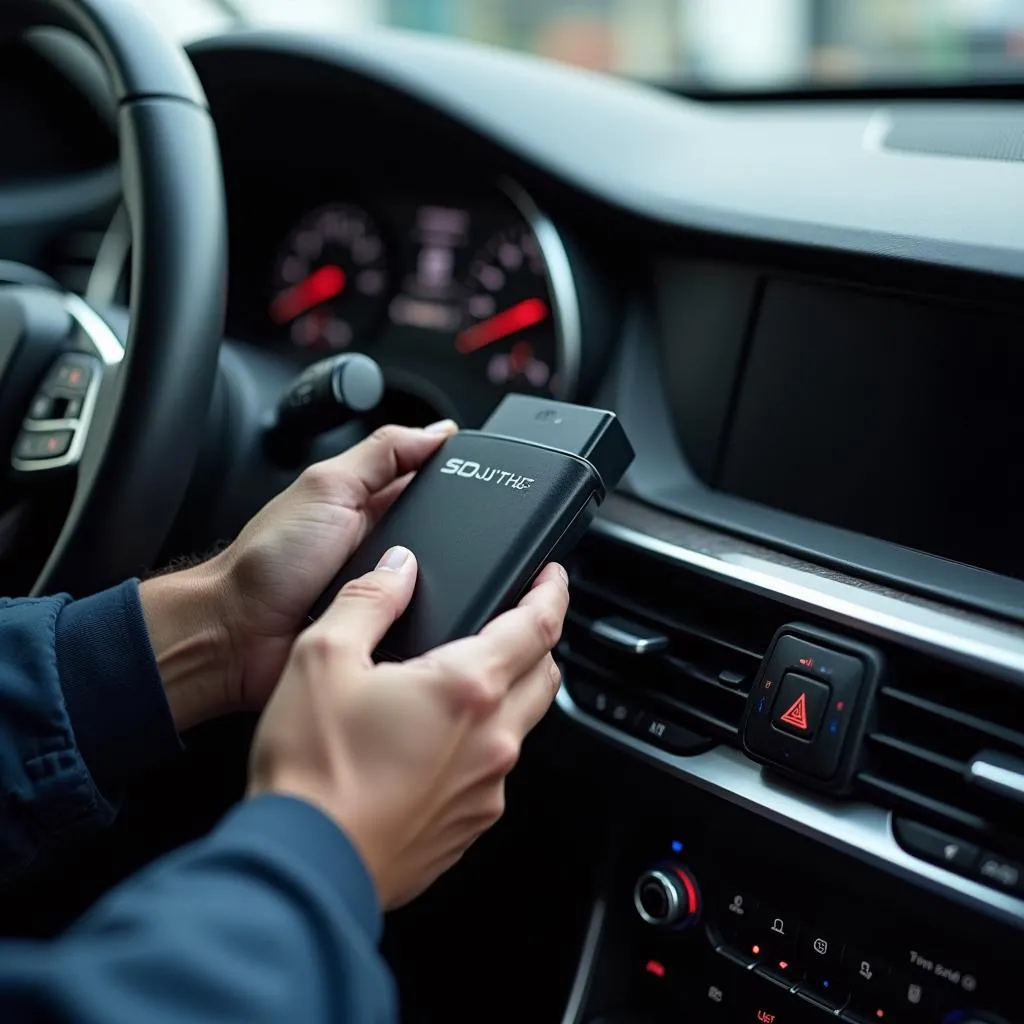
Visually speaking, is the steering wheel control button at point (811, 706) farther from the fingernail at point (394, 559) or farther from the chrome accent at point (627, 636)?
the fingernail at point (394, 559)

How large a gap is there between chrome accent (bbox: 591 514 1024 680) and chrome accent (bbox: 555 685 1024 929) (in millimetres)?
116

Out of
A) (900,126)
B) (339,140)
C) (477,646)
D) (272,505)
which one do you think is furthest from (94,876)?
(900,126)

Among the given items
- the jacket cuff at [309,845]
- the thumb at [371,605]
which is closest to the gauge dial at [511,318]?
the thumb at [371,605]

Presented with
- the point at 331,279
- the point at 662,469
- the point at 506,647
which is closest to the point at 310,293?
the point at 331,279

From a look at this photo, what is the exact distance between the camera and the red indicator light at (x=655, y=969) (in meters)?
0.96

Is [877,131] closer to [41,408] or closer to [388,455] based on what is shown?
[388,455]

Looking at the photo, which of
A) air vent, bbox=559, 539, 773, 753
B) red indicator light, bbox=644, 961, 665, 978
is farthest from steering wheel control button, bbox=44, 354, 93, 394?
red indicator light, bbox=644, 961, 665, 978

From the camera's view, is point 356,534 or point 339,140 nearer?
point 356,534

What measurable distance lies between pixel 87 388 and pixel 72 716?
34cm

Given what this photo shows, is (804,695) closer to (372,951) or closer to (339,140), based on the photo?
(372,951)

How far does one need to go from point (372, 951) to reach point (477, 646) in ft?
0.57

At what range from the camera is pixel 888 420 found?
968mm

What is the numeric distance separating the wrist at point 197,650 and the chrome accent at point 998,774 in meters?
0.49

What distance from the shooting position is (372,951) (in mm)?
559
